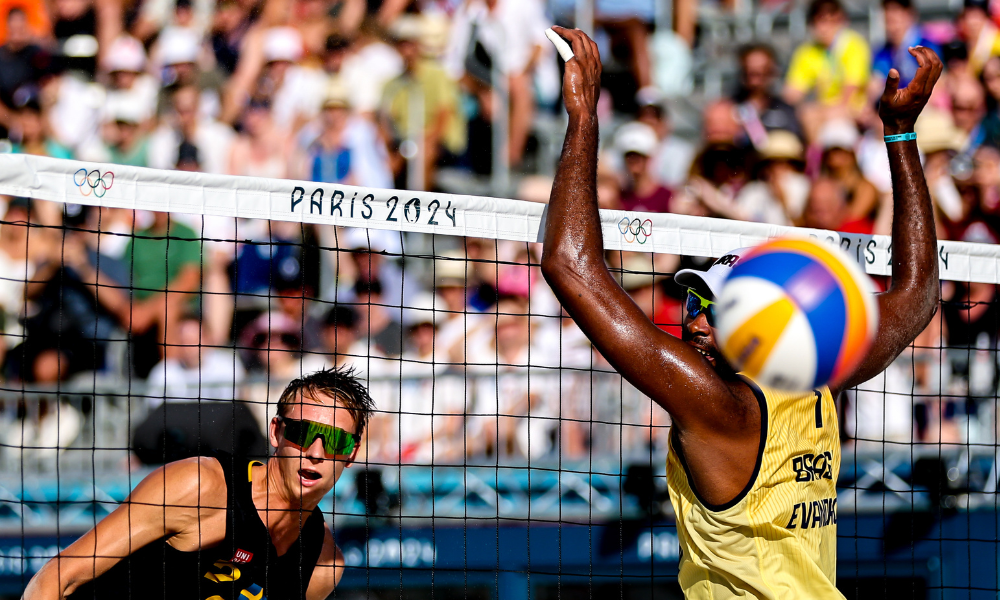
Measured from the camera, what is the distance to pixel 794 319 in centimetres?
239

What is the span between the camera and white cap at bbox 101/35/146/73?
8375 mm

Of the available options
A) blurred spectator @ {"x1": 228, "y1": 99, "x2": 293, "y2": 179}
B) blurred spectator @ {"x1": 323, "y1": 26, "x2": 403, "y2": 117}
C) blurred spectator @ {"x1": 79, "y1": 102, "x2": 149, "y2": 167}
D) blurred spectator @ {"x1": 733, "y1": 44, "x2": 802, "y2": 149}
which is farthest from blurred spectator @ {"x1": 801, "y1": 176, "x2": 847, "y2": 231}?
blurred spectator @ {"x1": 79, "y1": 102, "x2": 149, "y2": 167}

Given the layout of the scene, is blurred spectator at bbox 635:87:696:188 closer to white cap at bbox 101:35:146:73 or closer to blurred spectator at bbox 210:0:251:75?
blurred spectator at bbox 210:0:251:75

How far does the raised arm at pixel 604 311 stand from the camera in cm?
246

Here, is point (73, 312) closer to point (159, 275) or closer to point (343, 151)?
point (159, 275)

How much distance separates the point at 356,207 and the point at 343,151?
473 centimetres

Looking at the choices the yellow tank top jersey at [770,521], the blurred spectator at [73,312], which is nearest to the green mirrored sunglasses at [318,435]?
the yellow tank top jersey at [770,521]

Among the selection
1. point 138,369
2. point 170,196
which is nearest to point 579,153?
point 170,196

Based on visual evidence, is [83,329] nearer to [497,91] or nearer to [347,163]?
[347,163]

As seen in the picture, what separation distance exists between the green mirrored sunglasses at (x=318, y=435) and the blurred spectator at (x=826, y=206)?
4893mm

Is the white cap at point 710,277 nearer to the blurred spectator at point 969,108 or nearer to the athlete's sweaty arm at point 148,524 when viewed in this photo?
the athlete's sweaty arm at point 148,524

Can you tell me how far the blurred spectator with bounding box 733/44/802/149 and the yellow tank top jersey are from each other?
601 cm

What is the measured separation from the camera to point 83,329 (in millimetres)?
6918

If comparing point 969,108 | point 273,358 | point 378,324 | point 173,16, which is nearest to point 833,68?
point 969,108
